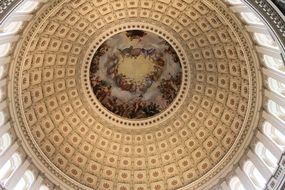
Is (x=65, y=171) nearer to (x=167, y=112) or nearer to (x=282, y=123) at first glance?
(x=167, y=112)

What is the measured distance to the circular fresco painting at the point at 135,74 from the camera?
94.8ft

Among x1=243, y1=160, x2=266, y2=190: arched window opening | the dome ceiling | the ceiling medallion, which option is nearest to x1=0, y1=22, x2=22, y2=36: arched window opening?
the dome ceiling

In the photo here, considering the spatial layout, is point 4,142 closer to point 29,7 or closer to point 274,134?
point 29,7

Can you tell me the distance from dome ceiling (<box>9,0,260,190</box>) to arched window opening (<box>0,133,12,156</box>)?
139 cm

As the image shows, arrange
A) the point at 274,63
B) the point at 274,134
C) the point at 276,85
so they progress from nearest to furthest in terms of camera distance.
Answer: the point at 274,63
the point at 276,85
the point at 274,134

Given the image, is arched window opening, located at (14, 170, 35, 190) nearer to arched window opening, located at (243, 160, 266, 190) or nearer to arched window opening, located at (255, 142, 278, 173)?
arched window opening, located at (243, 160, 266, 190)

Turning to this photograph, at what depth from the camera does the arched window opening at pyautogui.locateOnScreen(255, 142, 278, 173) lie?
21.5 m

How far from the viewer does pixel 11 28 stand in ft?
69.2

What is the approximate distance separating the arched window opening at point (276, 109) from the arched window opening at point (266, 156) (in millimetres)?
1995

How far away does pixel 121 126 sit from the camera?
29.8m

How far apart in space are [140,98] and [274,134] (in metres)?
11.0

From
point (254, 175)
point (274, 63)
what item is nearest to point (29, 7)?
point (274, 63)

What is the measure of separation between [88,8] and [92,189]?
11.2 meters

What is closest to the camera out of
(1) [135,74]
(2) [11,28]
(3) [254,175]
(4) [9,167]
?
(2) [11,28]
